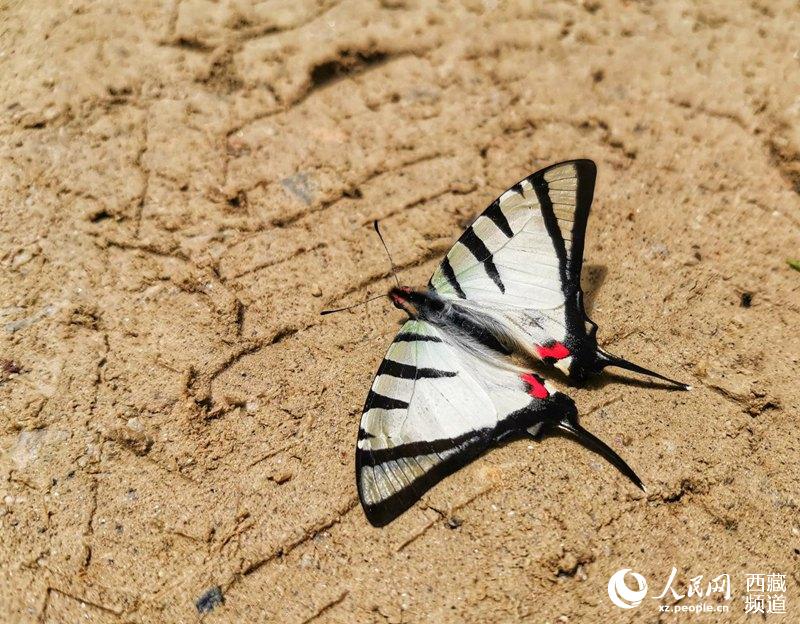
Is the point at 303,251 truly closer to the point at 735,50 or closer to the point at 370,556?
the point at 370,556

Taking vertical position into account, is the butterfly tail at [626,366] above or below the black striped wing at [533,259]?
below

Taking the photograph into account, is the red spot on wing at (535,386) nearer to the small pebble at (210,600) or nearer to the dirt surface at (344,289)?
the dirt surface at (344,289)

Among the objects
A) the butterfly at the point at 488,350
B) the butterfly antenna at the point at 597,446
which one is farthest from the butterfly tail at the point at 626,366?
the butterfly antenna at the point at 597,446

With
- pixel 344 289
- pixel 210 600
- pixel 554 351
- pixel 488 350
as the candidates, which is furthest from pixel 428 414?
pixel 210 600

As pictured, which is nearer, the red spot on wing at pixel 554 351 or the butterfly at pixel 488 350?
the butterfly at pixel 488 350

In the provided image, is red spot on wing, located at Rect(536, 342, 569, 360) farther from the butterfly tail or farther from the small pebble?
the small pebble

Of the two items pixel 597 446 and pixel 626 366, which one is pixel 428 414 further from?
pixel 626 366

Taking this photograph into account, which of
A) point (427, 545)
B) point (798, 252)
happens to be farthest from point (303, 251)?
point (798, 252)
